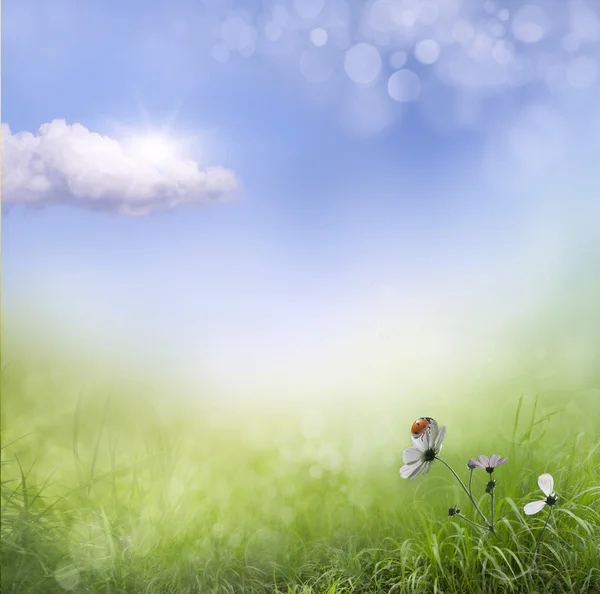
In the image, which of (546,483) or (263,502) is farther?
(263,502)

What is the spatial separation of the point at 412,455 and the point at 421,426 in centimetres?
8

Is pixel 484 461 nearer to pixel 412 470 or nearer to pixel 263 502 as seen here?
pixel 412 470

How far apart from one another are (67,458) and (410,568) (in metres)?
0.92

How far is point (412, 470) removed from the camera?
170cm

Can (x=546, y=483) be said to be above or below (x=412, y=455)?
below

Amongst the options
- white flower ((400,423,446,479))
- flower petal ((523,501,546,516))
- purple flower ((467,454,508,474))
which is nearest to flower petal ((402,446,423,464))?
white flower ((400,423,446,479))

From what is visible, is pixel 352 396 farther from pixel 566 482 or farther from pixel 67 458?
pixel 67 458

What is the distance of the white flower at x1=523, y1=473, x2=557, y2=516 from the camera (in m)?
1.61

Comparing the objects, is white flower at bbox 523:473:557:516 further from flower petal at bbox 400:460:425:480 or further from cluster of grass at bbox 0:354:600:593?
flower petal at bbox 400:460:425:480

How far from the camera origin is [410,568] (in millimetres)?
1665

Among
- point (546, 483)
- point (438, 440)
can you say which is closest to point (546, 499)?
point (546, 483)

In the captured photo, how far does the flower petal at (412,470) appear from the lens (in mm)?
1698

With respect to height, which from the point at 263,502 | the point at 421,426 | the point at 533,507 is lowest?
the point at 533,507

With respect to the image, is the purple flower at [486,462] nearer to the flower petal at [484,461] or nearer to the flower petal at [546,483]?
the flower petal at [484,461]
